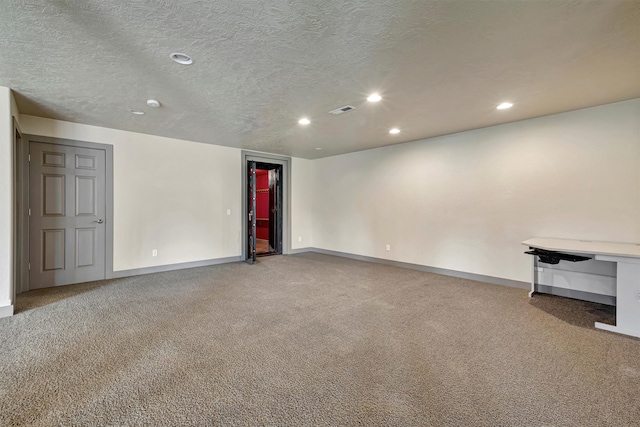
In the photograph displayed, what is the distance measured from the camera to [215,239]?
6.01 meters

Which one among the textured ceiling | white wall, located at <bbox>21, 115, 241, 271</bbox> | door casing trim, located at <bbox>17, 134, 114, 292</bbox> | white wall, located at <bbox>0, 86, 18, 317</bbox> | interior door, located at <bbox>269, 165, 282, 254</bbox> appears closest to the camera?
the textured ceiling

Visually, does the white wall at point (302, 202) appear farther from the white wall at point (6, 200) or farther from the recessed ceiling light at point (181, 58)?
the white wall at point (6, 200)

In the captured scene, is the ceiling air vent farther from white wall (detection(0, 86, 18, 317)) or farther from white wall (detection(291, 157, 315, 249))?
white wall (detection(0, 86, 18, 317))

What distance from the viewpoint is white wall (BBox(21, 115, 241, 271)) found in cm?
481

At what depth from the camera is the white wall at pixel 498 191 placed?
3.60m

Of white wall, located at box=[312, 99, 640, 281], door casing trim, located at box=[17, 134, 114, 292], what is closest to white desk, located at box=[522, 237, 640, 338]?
white wall, located at box=[312, 99, 640, 281]

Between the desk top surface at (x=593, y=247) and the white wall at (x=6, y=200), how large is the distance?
6095 mm

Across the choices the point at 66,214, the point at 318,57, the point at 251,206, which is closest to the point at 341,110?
the point at 318,57

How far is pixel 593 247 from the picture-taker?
10.5ft

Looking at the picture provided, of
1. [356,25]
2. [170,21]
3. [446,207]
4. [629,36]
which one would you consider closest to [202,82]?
[170,21]

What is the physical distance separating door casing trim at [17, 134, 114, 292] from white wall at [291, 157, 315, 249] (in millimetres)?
3833

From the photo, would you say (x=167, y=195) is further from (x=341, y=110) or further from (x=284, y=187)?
(x=341, y=110)

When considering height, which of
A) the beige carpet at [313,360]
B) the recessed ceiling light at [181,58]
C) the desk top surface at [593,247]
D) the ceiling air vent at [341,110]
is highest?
the ceiling air vent at [341,110]

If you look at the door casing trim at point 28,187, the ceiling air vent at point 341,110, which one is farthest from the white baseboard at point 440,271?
the door casing trim at point 28,187
